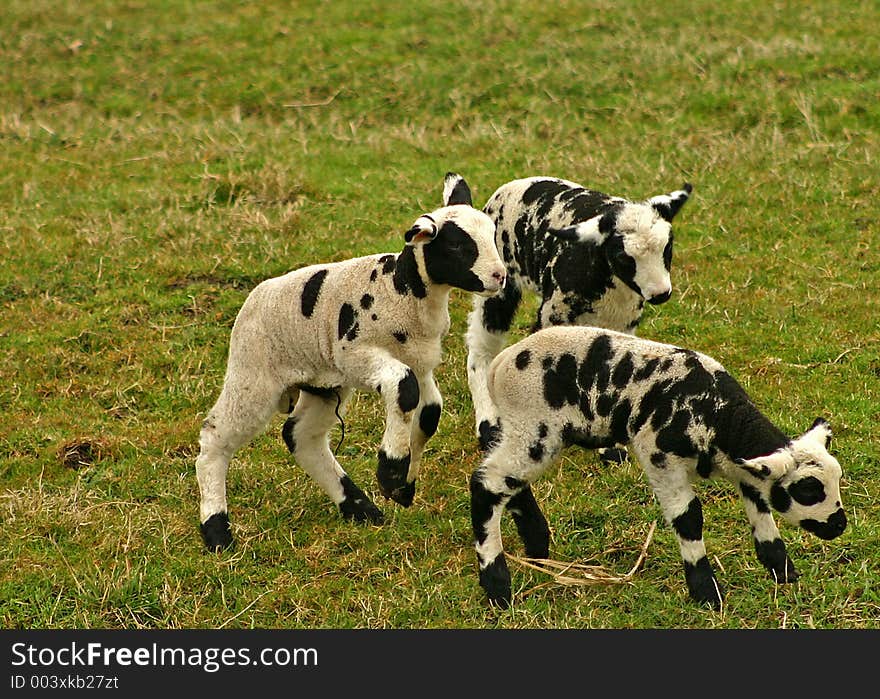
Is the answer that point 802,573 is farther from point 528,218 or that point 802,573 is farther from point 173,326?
point 173,326

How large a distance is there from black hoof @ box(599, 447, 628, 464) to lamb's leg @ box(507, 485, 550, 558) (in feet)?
4.72

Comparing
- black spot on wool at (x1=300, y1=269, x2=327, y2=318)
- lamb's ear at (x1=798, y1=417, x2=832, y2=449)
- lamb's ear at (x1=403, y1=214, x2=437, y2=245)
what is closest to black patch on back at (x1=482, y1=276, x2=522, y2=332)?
black spot on wool at (x1=300, y1=269, x2=327, y2=318)

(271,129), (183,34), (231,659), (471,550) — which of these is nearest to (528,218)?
(471,550)

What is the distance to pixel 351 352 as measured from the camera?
7680 mm

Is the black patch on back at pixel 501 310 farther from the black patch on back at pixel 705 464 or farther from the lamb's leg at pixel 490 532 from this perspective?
the black patch on back at pixel 705 464

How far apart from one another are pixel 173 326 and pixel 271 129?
20.6 feet

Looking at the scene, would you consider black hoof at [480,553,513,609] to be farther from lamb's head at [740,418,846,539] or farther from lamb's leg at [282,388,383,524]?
lamb's head at [740,418,846,539]

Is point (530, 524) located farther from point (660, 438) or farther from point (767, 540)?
point (767, 540)

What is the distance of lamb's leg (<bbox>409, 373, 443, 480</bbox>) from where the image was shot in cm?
791

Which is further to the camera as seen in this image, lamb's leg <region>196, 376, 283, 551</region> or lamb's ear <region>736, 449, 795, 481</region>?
lamb's leg <region>196, 376, 283, 551</region>

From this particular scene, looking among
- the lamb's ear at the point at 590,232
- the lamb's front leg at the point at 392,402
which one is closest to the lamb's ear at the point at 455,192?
the lamb's ear at the point at 590,232

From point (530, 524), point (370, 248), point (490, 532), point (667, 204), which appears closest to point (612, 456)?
point (530, 524)

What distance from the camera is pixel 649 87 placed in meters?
17.1

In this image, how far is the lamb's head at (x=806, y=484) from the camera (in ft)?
21.4
